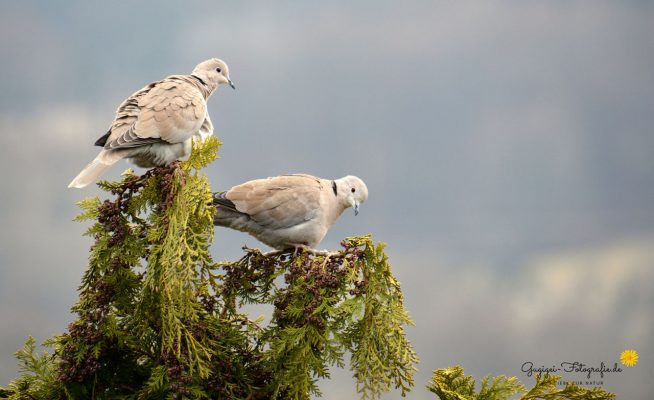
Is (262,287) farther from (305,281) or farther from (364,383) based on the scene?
(364,383)

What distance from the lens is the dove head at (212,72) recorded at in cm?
711

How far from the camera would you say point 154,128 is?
555 cm

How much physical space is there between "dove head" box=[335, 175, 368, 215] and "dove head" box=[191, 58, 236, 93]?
1.86 metres

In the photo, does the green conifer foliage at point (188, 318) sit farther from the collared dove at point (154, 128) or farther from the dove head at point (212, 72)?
the dove head at point (212, 72)

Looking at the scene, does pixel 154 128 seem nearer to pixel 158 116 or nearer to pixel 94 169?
pixel 158 116

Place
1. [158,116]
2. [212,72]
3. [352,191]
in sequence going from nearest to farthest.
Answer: [158,116] < [352,191] < [212,72]

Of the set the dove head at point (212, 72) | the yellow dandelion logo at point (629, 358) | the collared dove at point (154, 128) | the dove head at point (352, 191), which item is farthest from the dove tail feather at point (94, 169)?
the yellow dandelion logo at point (629, 358)

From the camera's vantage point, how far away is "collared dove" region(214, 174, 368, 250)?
18.6ft

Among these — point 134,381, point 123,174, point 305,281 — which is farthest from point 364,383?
point 123,174

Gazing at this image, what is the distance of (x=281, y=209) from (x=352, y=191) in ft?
2.30

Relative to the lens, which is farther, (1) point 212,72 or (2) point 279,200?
(1) point 212,72

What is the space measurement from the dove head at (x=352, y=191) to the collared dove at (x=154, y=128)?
1256 mm

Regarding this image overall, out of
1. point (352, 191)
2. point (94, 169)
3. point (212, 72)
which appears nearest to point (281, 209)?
point (352, 191)

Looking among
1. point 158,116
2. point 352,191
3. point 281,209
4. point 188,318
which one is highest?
point 352,191
